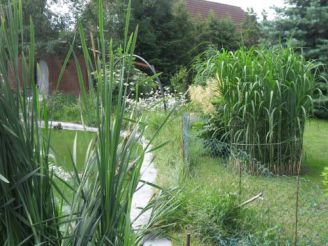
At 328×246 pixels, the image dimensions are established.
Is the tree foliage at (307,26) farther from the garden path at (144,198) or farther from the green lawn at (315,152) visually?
the garden path at (144,198)

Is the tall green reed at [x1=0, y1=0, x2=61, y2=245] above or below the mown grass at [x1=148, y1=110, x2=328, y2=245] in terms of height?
above

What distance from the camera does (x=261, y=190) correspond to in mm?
4805

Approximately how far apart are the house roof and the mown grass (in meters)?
20.3

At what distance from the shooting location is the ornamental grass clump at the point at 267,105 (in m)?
5.70

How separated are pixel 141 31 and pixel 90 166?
16.4 metres

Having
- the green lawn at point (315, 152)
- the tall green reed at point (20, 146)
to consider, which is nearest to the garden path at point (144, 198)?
the tall green reed at point (20, 146)

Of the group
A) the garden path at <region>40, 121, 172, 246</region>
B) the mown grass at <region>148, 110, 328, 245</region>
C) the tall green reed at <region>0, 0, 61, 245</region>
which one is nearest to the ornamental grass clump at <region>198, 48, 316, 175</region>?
the mown grass at <region>148, 110, 328, 245</region>

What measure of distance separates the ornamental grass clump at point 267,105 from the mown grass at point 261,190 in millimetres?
333

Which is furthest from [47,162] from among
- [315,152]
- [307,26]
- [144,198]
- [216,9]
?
[216,9]

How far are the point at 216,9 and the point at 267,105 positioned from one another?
2327 centimetres

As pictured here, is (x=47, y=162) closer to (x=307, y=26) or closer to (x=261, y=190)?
(x=261, y=190)

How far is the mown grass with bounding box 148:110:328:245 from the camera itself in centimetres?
345

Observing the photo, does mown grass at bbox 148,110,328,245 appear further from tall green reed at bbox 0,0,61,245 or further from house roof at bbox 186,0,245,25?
house roof at bbox 186,0,245,25

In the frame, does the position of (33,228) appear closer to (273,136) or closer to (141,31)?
(273,136)
